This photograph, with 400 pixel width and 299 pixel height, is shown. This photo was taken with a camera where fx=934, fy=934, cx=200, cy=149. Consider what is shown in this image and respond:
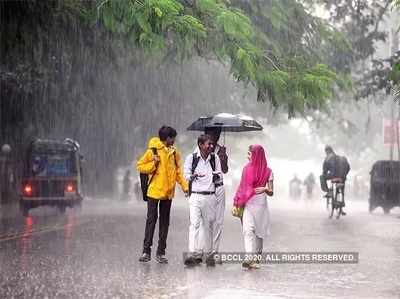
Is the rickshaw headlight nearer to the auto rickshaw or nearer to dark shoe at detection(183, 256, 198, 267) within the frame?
the auto rickshaw

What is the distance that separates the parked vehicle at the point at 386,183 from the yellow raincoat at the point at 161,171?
19.1m

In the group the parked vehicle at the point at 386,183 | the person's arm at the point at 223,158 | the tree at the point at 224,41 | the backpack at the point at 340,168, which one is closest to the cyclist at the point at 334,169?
the backpack at the point at 340,168

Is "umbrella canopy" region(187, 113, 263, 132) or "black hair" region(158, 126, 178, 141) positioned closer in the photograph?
"black hair" region(158, 126, 178, 141)

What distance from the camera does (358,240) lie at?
17.9 m

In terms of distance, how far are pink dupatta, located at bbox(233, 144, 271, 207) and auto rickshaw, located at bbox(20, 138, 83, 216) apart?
17788 millimetres

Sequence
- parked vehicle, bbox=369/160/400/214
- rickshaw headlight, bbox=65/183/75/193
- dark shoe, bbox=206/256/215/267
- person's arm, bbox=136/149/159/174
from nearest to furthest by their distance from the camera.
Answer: dark shoe, bbox=206/256/215/267, person's arm, bbox=136/149/159/174, rickshaw headlight, bbox=65/183/75/193, parked vehicle, bbox=369/160/400/214

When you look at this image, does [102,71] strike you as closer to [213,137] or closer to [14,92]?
[14,92]

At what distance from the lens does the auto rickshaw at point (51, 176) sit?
29777 mm

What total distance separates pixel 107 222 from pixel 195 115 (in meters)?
23.5

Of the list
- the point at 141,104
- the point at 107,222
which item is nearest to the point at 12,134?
the point at 141,104

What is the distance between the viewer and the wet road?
10.3 metres

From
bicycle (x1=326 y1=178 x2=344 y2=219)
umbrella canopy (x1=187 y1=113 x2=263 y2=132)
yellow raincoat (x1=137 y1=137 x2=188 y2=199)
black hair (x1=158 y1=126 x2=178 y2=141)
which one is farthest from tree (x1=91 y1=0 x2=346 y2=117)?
bicycle (x1=326 y1=178 x2=344 y2=219)

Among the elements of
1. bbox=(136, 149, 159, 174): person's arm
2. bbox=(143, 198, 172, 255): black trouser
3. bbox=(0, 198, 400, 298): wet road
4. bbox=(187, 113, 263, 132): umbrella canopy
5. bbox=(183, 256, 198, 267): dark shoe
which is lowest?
bbox=(0, 198, 400, 298): wet road

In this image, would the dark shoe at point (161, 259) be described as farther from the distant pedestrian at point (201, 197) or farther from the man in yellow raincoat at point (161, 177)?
the distant pedestrian at point (201, 197)
